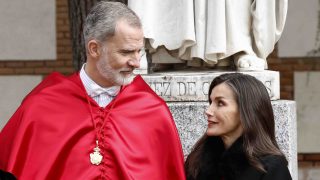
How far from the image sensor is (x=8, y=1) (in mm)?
10453

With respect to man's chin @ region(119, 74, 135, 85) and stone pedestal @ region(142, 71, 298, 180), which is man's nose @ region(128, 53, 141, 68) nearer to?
man's chin @ region(119, 74, 135, 85)

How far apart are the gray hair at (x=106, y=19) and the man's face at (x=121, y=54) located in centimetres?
2

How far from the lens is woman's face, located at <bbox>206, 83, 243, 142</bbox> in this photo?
4332 millimetres

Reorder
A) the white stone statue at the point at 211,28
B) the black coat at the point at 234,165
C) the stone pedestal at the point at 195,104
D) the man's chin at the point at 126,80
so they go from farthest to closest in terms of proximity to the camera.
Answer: the white stone statue at the point at 211,28 < the stone pedestal at the point at 195,104 < the man's chin at the point at 126,80 < the black coat at the point at 234,165

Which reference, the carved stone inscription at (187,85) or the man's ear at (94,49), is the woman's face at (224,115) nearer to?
the man's ear at (94,49)

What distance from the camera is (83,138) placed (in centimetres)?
448

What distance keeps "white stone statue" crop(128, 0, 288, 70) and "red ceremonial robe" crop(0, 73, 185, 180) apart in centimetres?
133

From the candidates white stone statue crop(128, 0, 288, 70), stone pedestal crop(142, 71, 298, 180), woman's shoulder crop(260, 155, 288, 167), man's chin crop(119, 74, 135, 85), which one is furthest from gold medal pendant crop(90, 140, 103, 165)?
white stone statue crop(128, 0, 288, 70)

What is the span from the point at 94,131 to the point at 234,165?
2.02 ft

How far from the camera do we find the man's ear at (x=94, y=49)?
14.3ft

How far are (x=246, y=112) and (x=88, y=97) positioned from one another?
671 mm

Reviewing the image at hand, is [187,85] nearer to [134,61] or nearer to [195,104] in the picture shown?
[195,104]

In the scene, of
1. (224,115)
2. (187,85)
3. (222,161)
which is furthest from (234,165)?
(187,85)

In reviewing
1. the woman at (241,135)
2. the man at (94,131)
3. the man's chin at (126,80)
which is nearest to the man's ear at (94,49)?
the man at (94,131)
